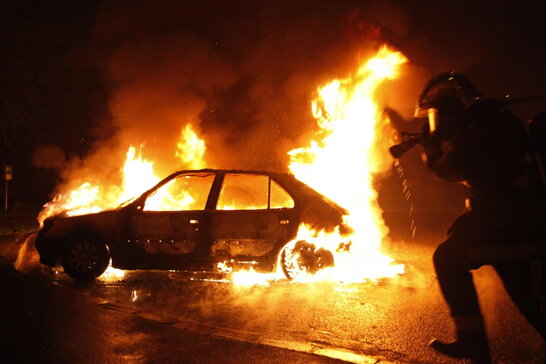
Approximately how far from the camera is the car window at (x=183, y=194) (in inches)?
261

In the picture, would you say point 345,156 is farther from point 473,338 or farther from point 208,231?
point 473,338

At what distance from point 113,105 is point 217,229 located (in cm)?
886

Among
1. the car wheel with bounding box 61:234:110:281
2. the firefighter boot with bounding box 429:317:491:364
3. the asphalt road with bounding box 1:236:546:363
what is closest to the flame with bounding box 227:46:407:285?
the asphalt road with bounding box 1:236:546:363

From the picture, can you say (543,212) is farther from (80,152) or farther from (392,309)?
(80,152)

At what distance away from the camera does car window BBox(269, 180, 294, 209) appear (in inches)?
249

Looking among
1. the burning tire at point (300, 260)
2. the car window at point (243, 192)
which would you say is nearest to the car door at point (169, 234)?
the car window at point (243, 192)

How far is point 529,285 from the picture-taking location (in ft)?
8.89

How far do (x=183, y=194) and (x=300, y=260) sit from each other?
214 cm

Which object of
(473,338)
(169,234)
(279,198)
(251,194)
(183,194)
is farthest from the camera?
(183,194)

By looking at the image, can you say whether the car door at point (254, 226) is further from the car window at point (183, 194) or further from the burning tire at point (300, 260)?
the car window at point (183, 194)

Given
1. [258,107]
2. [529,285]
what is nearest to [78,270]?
[529,285]

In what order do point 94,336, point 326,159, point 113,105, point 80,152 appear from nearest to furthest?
point 94,336 < point 326,159 < point 113,105 < point 80,152

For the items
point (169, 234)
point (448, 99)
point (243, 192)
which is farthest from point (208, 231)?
point (448, 99)

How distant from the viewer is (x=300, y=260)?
611cm
